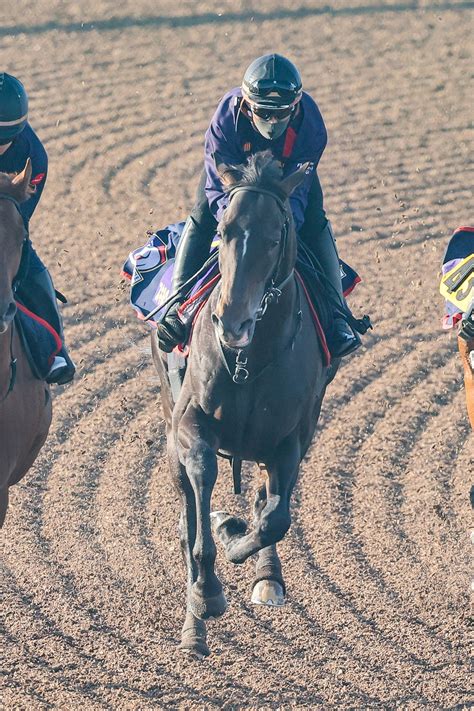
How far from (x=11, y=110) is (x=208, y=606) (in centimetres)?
311

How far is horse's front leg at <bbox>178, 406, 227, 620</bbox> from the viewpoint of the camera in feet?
24.1

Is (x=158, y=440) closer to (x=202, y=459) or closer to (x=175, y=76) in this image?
(x=202, y=459)

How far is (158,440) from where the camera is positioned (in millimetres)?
11305

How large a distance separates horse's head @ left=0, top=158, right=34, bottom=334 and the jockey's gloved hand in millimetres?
1357

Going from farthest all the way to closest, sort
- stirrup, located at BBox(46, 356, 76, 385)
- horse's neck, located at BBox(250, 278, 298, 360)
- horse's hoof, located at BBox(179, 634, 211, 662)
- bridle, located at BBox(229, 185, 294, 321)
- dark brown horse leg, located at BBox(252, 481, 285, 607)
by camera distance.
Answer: stirrup, located at BBox(46, 356, 76, 385) < dark brown horse leg, located at BBox(252, 481, 285, 607) < horse's hoof, located at BBox(179, 634, 211, 662) < horse's neck, located at BBox(250, 278, 298, 360) < bridle, located at BBox(229, 185, 294, 321)

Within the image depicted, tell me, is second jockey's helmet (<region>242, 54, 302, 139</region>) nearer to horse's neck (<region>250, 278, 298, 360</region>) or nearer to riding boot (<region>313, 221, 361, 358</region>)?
horse's neck (<region>250, 278, 298, 360</region>)

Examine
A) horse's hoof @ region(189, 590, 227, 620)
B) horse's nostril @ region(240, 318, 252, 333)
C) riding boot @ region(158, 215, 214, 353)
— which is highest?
horse's nostril @ region(240, 318, 252, 333)

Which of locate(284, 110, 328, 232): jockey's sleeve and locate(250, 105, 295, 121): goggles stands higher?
locate(250, 105, 295, 121): goggles

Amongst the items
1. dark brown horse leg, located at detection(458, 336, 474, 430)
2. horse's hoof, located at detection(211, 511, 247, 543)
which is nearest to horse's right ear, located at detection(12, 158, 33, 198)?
horse's hoof, located at detection(211, 511, 247, 543)

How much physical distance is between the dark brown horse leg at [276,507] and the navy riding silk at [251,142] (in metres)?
1.41

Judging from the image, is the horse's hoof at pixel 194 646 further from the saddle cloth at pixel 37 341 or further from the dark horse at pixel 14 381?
the saddle cloth at pixel 37 341

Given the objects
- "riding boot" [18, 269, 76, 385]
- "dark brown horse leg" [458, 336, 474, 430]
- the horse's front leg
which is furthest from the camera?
"dark brown horse leg" [458, 336, 474, 430]

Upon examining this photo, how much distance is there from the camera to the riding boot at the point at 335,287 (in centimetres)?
828

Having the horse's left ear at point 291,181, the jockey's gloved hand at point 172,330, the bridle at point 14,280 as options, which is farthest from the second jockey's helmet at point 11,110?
the horse's left ear at point 291,181
